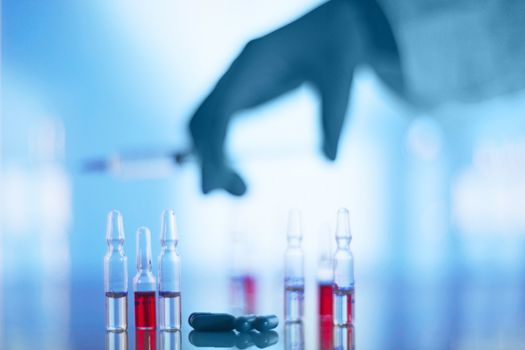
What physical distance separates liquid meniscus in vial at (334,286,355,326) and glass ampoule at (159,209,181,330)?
0.33 m

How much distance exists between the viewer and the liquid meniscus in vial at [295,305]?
1.51 metres

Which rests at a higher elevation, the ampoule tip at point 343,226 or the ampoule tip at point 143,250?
the ampoule tip at point 343,226

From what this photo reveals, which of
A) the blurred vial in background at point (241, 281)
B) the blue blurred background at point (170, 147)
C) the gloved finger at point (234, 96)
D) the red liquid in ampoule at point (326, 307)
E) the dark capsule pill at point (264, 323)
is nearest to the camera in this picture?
the dark capsule pill at point (264, 323)

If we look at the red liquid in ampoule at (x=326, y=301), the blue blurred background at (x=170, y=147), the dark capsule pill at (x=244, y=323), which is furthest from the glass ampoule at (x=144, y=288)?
the blue blurred background at (x=170, y=147)

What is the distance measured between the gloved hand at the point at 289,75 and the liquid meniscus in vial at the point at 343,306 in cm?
78

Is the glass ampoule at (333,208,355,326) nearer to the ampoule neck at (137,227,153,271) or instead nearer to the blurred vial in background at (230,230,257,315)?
the blurred vial in background at (230,230,257,315)

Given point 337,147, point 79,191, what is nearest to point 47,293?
point 79,191


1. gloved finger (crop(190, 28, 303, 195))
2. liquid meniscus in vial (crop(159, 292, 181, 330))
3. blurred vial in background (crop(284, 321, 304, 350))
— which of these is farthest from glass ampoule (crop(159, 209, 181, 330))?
gloved finger (crop(190, 28, 303, 195))

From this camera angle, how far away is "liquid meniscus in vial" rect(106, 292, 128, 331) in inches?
54.5

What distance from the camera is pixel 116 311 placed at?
54.7 inches

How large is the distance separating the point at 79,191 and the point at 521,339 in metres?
1.56

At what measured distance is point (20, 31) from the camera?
2.42 meters

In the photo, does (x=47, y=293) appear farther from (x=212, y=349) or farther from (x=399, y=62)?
(x=399, y=62)

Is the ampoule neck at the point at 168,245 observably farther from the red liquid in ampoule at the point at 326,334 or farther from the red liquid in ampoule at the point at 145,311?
the red liquid in ampoule at the point at 326,334
